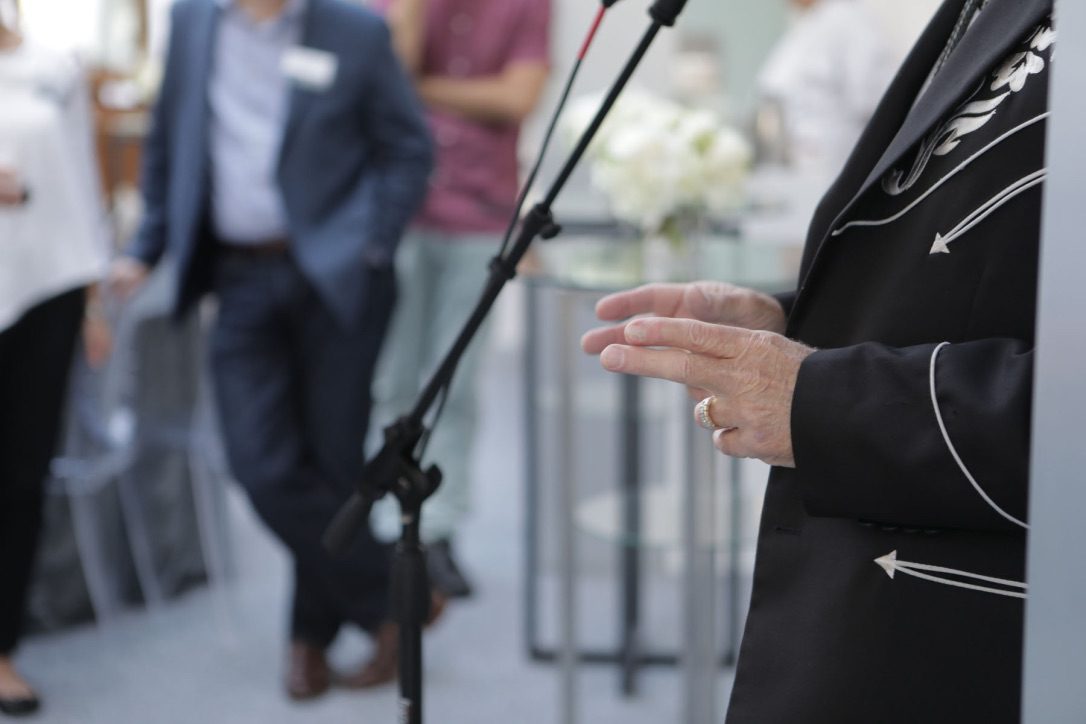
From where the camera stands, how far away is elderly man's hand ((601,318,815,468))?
3.22 ft

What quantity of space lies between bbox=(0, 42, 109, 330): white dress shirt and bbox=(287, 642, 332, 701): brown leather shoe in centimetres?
94

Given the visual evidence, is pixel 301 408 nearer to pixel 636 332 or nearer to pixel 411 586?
pixel 411 586

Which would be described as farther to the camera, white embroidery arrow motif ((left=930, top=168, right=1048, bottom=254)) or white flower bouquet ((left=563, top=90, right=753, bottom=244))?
white flower bouquet ((left=563, top=90, right=753, bottom=244))

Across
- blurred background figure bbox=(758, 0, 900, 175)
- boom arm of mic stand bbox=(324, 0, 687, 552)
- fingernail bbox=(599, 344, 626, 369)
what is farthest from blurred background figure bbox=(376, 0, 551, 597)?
fingernail bbox=(599, 344, 626, 369)

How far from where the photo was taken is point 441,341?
361 centimetres

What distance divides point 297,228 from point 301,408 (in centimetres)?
41

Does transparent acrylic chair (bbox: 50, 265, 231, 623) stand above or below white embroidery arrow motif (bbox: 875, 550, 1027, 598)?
below

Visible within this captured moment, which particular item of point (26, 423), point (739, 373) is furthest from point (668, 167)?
point (739, 373)

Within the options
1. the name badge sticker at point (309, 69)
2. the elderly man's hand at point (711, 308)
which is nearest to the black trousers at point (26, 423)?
the name badge sticker at point (309, 69)

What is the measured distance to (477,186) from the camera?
3.51 metres

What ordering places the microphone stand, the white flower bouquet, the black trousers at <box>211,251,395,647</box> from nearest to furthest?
the microphone stand < the white flower bouquet < the black trousers at <box>211,251,395,647</box>

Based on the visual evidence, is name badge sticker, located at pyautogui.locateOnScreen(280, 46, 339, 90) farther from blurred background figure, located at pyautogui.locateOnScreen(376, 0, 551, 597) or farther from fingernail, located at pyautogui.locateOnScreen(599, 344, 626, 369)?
fingernail, located at pyautogui.locateOnScreen(599, 344, 626, 369)

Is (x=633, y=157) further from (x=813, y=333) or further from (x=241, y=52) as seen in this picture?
(x=813, y=333)

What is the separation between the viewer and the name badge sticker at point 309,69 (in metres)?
2.74
